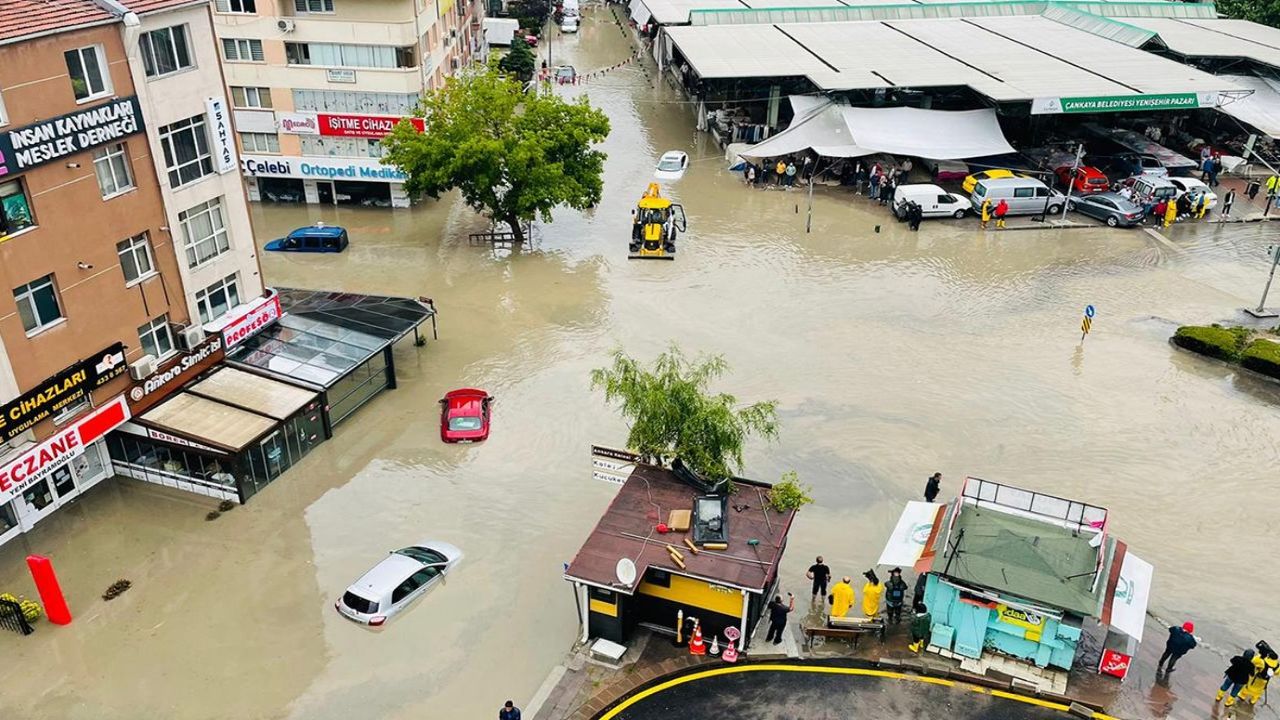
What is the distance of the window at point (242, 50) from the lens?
42844mm

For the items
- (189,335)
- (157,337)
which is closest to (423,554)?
(189,335)

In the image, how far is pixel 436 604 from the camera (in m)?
22.5

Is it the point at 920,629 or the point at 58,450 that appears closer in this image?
the point at 920,629

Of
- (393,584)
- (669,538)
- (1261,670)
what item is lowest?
(393,584)

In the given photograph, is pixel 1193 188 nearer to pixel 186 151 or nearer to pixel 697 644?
pixel 697 644

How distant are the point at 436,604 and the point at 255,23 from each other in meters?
31.6

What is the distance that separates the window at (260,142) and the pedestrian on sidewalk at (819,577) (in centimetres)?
3546

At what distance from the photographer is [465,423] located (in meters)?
29.0

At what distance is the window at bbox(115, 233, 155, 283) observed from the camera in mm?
25047

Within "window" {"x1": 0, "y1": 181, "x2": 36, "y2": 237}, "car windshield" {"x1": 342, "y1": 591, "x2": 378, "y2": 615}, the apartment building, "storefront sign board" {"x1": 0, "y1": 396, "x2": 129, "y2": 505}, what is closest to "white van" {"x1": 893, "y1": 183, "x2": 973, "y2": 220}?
the apartment building

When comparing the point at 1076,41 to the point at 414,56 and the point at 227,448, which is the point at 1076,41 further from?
the point at 227,448

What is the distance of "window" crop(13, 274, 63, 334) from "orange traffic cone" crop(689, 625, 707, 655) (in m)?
17.4

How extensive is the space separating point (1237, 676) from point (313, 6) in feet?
138

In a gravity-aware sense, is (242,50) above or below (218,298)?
above
